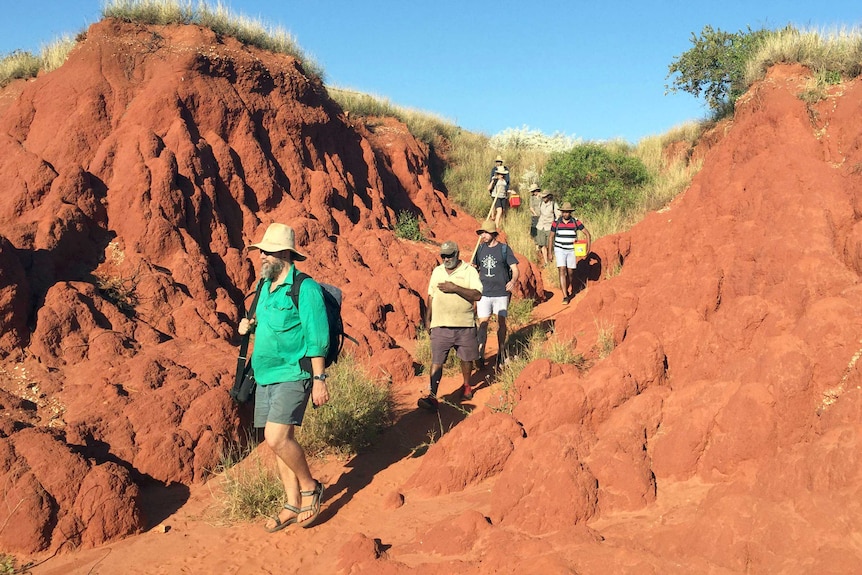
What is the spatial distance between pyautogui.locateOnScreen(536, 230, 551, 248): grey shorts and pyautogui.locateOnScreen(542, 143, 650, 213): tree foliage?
2.43m

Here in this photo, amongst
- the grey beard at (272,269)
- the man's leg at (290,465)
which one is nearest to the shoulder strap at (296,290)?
the grey beard at (272,269)

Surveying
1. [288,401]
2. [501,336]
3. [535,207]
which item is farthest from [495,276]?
[535,207]

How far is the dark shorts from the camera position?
6.69m

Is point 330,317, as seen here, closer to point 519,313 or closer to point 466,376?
point 466,376

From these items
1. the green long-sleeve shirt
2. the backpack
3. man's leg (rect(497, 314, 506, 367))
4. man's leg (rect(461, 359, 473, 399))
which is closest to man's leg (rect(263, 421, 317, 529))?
the green long-sleeve shirt

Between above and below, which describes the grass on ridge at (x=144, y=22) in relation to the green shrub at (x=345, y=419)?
above

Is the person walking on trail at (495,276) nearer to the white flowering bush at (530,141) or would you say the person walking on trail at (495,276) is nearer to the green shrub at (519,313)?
the green shrub at (519,313)

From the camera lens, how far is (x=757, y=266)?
5.82 m

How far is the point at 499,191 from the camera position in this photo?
16.9 meters

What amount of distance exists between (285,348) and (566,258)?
733 cm

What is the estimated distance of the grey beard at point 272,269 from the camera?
4379mm

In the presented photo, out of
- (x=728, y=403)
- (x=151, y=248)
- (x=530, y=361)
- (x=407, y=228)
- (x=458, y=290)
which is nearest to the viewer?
(x=728, y=403)

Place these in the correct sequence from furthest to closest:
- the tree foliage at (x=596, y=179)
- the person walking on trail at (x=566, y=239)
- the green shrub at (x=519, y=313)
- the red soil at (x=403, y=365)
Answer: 1. the tree foliage at (x=596, y=179)
2. the person walking on trail at (x=566, y=239)
3. the green shrub at (x=519, y=313)
4. the red soil at (x=403, y=365)

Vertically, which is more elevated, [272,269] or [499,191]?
[499,191]
